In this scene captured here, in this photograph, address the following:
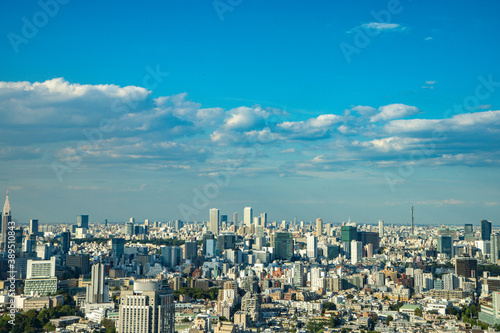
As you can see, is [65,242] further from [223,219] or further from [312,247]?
[223,219]

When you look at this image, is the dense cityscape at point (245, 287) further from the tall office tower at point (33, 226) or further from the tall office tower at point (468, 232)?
the tall office tower at point (468, 232)

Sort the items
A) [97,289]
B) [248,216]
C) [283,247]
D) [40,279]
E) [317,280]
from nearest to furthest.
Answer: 1. [97,289]
2. [40,279]
3. [317,280]
4. [283,247]
5. [248,216]

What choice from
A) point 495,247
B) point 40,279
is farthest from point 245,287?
point 495,247

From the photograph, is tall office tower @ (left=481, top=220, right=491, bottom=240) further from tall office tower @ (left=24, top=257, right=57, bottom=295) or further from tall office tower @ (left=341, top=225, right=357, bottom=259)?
tall office tower @ (left=24, top=257, right=57, bottom=295)

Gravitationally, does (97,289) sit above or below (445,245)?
below

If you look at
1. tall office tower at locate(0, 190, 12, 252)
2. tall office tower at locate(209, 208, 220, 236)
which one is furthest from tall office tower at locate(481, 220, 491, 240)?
tall office tower at locate(0, 190, 12, 252)

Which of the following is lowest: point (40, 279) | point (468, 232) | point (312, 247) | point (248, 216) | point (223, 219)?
point (40, 279)

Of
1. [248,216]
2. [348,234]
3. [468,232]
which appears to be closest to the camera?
[348,234]

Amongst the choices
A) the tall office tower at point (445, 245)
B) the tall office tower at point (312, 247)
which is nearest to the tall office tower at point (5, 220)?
the tall office tower at point (312, 247)
